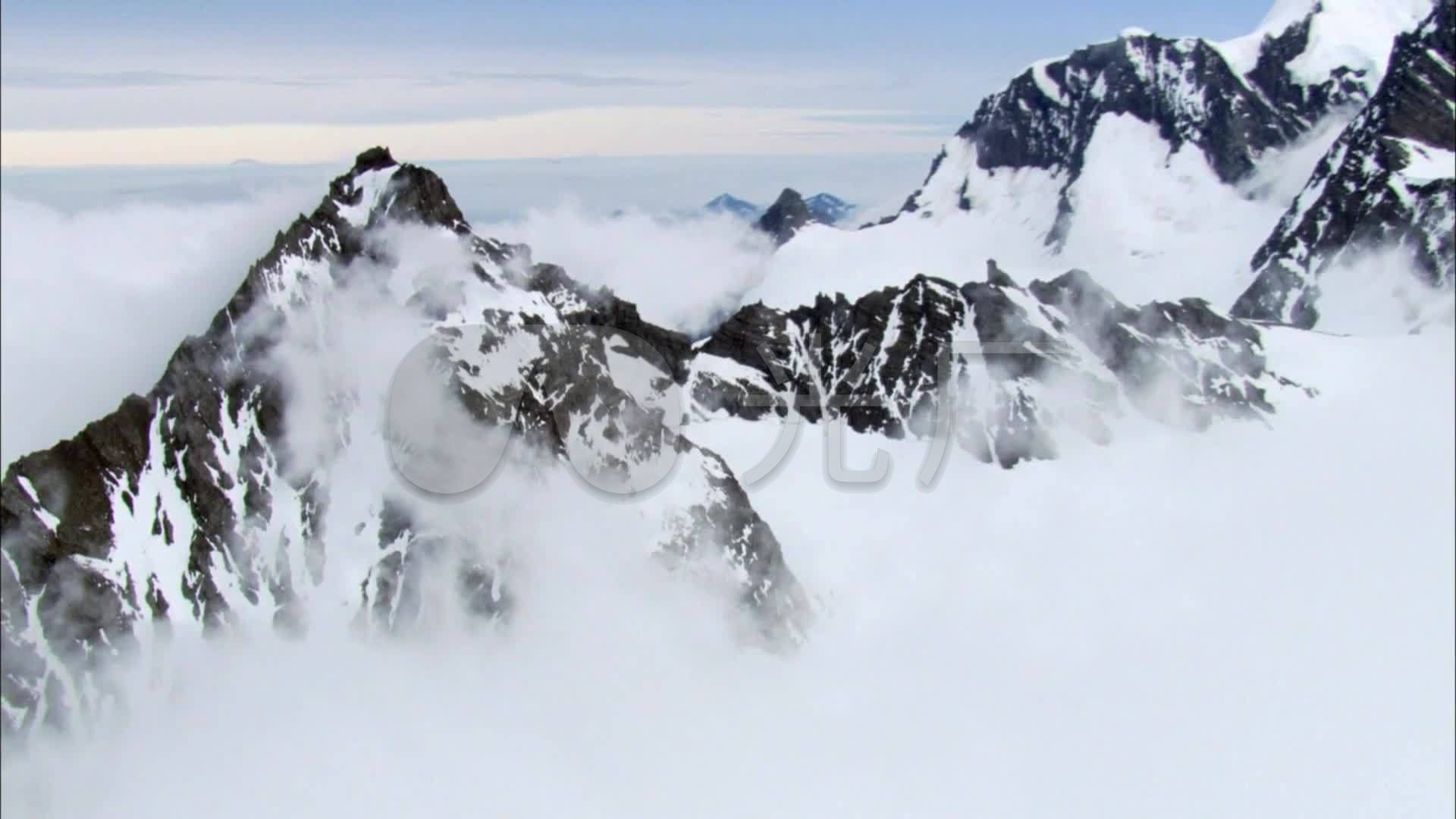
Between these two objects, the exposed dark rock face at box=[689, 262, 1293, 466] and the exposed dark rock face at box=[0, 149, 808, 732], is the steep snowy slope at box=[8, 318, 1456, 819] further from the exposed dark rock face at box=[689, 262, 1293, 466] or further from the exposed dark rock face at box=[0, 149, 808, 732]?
the exposed dark rock face at box=[689, 262, 1293, 466]

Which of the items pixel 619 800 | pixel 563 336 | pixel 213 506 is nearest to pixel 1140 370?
pixel 563 336

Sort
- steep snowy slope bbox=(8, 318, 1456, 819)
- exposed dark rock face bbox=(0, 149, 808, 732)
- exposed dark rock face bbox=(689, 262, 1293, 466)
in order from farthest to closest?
exposed dark rock face bbox=(689, 262, 1293, 466) < steep snowy slope bbox=(8, 318, 1456, 819) < exposed dark rock face bbox=(0, 149, 808, 732)

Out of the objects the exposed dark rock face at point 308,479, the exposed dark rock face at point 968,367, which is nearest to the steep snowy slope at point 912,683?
the exposed dark rock face at point 308,479

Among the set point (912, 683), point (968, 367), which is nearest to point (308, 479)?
point (912, 683)

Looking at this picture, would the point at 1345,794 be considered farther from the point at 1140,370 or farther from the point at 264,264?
the point at 264,264

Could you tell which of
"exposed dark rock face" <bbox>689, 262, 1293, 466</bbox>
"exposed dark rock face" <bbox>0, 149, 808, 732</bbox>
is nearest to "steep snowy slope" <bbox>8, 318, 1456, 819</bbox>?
"exposed dark rock face" <bbox>0, 149, 808, 732</bbox>
